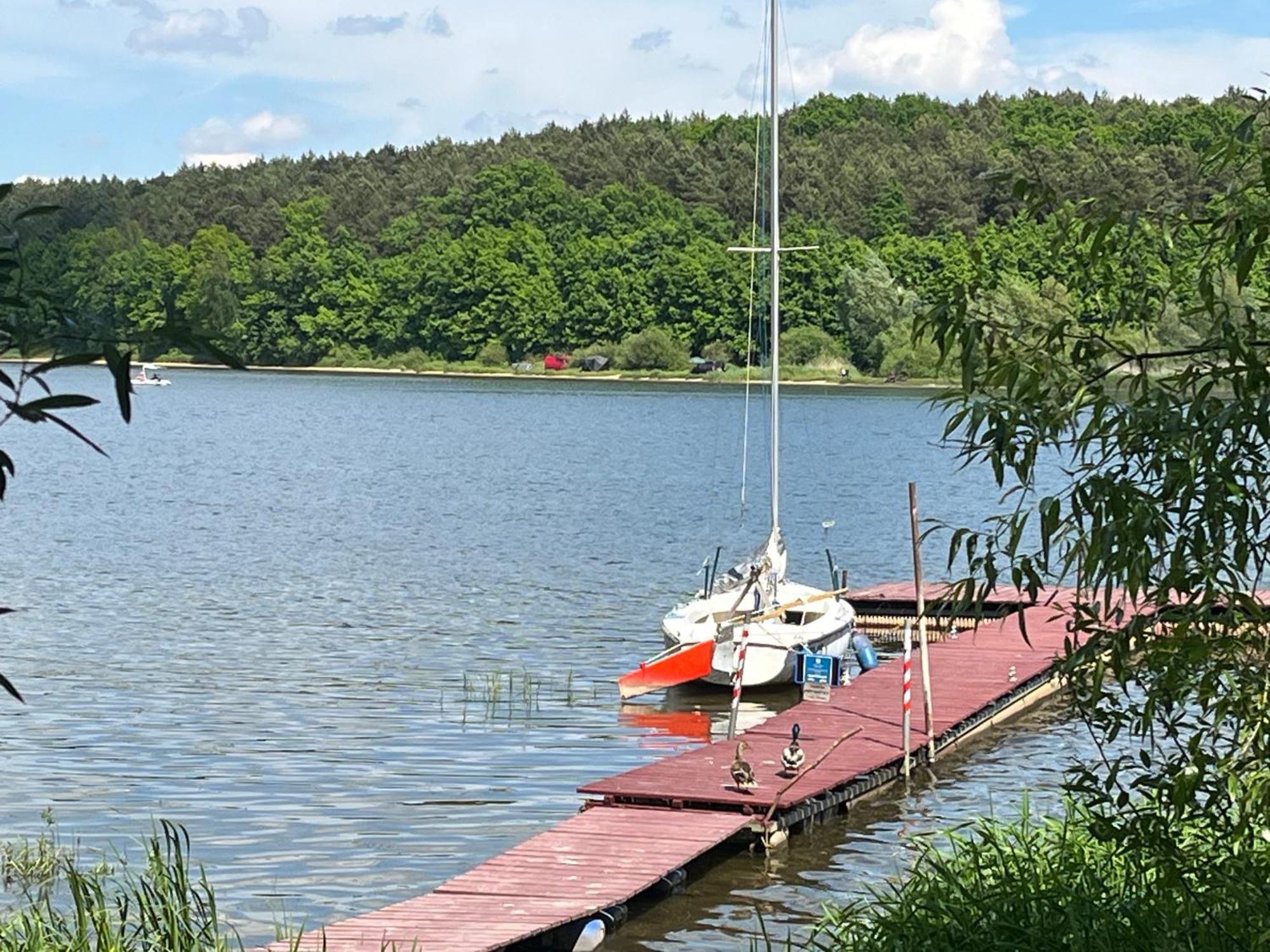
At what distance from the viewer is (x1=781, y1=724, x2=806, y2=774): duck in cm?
1627

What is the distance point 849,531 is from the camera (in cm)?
4931

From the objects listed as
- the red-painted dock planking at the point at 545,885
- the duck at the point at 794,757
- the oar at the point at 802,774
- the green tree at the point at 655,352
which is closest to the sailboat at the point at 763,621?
the oar at the point at 802,774

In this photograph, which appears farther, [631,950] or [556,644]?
[556,644]

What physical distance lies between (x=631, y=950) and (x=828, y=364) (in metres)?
120

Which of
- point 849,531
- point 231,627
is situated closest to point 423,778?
point 231,627

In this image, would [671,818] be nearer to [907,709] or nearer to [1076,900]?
[907,709]

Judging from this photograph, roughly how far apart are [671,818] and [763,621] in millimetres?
9464

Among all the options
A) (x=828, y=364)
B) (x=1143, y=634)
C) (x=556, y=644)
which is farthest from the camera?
(x=828, y=364)

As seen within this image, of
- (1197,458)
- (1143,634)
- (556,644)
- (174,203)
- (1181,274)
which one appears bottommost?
(556,644)

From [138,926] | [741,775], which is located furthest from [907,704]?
[138,926]

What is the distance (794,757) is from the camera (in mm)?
16266

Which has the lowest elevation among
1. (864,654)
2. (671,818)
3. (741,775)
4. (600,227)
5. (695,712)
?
(695,712)

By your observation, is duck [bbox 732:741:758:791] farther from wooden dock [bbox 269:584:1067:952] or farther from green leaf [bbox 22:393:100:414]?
green leaf [bbox 22:393:100:414]

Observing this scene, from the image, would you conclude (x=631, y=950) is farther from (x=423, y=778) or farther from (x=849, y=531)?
(x=849, y=531)
